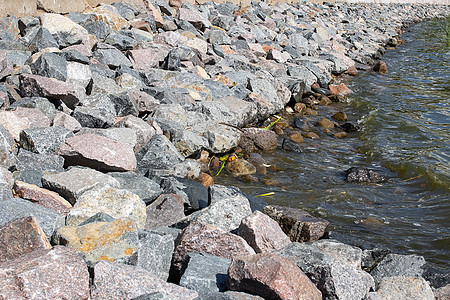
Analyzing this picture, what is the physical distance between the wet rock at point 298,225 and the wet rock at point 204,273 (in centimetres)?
110

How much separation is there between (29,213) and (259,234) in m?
1.50

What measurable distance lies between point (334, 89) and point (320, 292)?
7.45 metres

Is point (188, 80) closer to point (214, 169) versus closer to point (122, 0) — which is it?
point (214, 169)

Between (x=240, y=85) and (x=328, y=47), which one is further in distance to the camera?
(x=328, y=47)

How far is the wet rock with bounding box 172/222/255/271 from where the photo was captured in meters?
2.80

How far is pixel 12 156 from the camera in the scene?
379 centimetres

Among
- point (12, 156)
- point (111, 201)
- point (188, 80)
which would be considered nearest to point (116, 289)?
point (111, 201)

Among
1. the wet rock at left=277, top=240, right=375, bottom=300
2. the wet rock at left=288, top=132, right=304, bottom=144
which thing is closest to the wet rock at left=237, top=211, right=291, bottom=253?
the wet rock at left=277, top=240, right=375, bottom=300

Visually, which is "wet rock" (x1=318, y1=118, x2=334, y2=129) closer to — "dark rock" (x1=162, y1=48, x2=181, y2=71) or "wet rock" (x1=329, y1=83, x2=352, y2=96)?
"wet rock" (x1=329, y1=83, x2=352, y2=96)

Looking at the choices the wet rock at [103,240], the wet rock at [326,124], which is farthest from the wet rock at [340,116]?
the wet rock at [103,240]

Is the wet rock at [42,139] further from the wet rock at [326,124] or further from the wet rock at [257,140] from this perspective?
the wet rock at [326,124]

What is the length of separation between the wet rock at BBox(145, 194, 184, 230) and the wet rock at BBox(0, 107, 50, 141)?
5.04ft

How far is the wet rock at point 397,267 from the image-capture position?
10.5 feet

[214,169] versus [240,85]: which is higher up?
[240,85]
